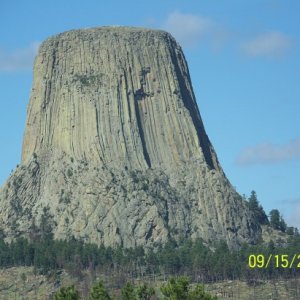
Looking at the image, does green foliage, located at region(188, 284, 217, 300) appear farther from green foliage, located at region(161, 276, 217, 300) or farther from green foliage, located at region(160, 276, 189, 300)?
green foliage, located at region(160, 276, 189, 300)

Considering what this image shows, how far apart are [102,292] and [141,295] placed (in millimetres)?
3721

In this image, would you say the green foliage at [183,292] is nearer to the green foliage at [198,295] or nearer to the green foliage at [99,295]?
the green foliage at [198,295]

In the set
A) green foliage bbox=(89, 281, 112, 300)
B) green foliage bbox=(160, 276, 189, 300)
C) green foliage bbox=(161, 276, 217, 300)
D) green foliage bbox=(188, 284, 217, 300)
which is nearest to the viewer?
green foliage bbox=(188, 284, 217, 300)

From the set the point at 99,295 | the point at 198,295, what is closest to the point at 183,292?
the point at 198,295

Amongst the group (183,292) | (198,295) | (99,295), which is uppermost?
(99,295)

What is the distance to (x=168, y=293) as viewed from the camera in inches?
6319

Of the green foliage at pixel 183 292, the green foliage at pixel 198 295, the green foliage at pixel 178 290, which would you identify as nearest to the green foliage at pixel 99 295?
the green foliage at pixel 183 292

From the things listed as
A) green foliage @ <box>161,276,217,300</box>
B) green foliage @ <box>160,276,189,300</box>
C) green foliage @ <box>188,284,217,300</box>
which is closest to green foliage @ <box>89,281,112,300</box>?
green foliage @ <box>161,276,217,300</box>

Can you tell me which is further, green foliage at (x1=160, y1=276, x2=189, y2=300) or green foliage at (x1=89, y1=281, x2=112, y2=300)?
green foliage at (x1=89, y1=281, x2=112, y2=300)

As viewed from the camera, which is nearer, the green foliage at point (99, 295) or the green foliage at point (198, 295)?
the green foliage at point (198, 295)

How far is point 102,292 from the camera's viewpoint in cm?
16212

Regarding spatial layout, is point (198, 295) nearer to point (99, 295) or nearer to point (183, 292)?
point (183, 292)

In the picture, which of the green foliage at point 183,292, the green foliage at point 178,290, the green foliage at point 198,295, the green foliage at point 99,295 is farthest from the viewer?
the green foliage at point 99,295

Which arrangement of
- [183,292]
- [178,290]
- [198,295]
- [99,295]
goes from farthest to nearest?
1. [99,295]
2. [183,292]
3. [178,290]
4. [198,295]
